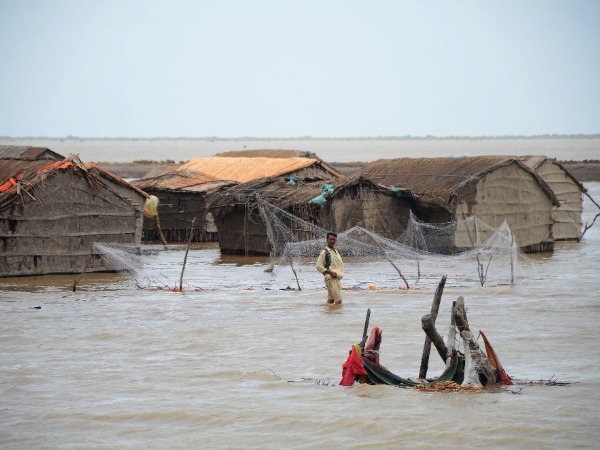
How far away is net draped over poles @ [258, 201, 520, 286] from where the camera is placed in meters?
16.3

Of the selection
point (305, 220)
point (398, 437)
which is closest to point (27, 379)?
point (398, 437)

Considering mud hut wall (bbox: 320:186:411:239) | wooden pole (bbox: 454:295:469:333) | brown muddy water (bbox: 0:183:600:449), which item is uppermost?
mud hut wall (bbox: 320:186:411:239)

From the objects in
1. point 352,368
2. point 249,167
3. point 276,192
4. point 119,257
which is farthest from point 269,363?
point 249,167

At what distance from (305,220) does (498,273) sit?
4.50 m

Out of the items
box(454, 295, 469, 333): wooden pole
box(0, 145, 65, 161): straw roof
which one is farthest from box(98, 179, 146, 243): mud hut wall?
box(454, 295, 469, 333): wooden pole

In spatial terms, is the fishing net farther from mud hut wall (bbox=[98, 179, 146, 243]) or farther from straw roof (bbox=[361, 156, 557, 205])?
straw roof (bbox=[361, 156, 557, 205])

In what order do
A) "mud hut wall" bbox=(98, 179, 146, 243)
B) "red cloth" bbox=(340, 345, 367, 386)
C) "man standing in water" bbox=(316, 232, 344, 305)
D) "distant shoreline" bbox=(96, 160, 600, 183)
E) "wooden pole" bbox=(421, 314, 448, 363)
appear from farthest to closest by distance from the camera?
1. "distant shoreline" bbox=(96, 160, 600, 183)
2. "mud hut wall" bbox=(98, 179, 146, 243)
3. "man standing in water" bbox=(316, 232, 344, 305)
4. "red cloth" bbox=(340, 345, 367, 386)
5. "wooden pole" bbox=(421, 314, 448, 363)

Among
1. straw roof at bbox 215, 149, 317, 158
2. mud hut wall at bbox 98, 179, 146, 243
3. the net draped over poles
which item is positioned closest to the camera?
the net draped over poles

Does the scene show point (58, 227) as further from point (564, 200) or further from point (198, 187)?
point (564, 200)

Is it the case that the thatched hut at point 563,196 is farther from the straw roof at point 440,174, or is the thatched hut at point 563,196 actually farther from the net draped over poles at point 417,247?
the net draped over poles at point 417,247

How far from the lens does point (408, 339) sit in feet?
38.1

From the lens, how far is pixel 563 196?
2320 cm

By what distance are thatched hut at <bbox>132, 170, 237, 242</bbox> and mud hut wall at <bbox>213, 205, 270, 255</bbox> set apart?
8.49 ft

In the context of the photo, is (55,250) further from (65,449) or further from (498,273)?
(65,449)
